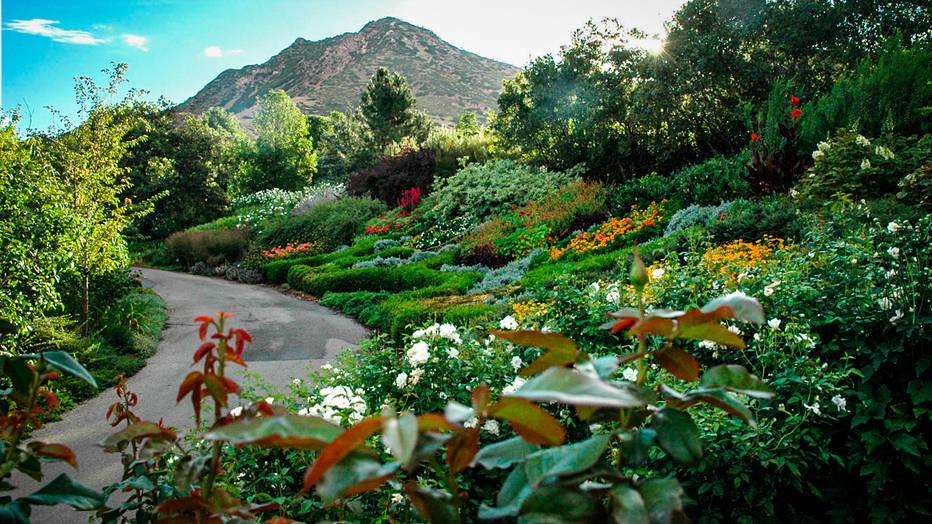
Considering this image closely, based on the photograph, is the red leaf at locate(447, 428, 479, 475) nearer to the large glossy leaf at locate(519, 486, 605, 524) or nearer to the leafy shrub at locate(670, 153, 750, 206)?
the large glossy leaf at locate(519, 486, 605, 524)

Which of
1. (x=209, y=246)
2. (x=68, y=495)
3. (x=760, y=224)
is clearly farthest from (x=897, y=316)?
(x=209, y=246)

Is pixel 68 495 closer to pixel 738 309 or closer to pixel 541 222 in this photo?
pixel 738 309

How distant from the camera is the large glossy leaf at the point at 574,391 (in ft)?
1.28

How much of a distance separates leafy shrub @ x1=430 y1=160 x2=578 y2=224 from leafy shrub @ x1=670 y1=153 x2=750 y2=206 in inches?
135

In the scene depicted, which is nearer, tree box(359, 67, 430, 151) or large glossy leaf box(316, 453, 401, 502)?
large glossy leaf box(316, 453, 401, 502)

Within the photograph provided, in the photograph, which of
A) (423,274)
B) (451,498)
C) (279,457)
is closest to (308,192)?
(423,274)

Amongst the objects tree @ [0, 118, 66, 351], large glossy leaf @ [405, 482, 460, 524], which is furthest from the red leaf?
tree @ [0, 118, 66, 351]

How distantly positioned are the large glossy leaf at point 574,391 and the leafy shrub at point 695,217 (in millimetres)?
7397

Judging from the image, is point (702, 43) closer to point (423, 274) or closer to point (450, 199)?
point (450, 199)

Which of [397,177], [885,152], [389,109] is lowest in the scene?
[885,152]

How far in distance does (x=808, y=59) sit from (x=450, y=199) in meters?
9.42

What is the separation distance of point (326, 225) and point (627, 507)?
15.5m

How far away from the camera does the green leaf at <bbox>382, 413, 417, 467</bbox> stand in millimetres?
376

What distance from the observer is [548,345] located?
62cm
